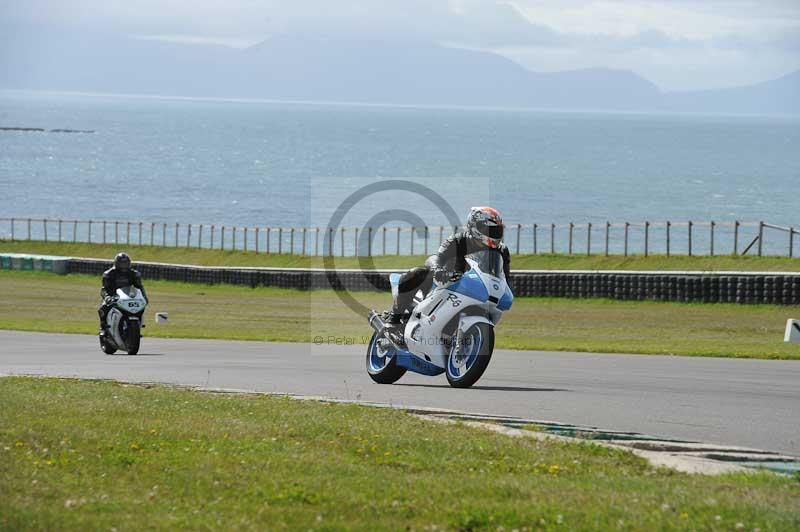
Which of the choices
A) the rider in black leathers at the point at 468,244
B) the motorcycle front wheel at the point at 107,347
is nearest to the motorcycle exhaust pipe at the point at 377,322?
the rider in black leathers at the point at 468,244

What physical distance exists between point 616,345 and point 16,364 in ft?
38.5

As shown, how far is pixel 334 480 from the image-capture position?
8742 mm

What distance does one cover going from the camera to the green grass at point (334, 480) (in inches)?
298

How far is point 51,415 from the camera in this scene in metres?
12.2

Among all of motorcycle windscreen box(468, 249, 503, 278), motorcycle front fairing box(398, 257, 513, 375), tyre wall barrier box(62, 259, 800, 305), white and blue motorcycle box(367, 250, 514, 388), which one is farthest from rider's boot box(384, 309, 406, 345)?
tyre wall barrier box(62, 259, 800, 305)

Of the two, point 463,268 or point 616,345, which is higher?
point 463,268

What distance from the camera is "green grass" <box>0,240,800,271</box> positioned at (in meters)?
47.6

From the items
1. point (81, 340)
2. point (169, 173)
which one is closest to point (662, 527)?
point (81, 340)

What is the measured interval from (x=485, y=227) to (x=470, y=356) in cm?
153

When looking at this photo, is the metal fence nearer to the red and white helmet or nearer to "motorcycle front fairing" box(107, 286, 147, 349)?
"motorcycle front fairing" box(107, 286, 147, 349)

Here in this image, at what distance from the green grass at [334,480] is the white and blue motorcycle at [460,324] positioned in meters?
2.48

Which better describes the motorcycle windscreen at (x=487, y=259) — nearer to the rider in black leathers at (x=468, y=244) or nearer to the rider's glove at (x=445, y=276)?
the rider in black leathers at (x=468, y=244)

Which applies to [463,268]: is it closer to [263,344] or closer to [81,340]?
[263,344]

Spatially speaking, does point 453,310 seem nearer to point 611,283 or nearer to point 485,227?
point 485,227
